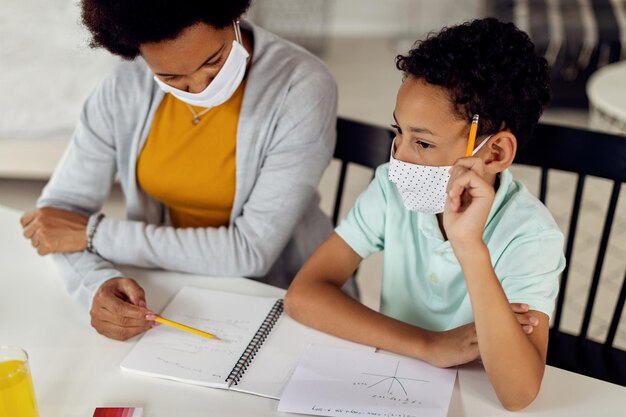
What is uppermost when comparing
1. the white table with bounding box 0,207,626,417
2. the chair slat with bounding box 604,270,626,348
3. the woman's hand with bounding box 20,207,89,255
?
the woman's hand with bounding box 20,207,89,255

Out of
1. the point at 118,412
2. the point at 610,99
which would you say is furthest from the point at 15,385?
the point at 610,99

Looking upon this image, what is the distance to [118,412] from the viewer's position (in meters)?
1.09

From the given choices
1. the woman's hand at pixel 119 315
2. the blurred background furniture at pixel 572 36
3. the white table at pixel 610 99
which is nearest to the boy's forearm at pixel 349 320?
the woman's hand at pixel 119 315

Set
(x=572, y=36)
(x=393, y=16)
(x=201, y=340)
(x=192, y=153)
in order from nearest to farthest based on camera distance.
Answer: (x=201, y=340) → (x=192, y=153) → (x=572, y=36) → (x=393, y=16)

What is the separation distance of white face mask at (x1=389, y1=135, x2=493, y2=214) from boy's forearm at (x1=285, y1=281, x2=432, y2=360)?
19 centimetres

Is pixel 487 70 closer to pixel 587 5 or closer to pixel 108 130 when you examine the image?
pixel 108 130

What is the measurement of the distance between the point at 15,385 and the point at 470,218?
0.62 m

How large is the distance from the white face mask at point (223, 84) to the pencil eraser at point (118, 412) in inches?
21.6

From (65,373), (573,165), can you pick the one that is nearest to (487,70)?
(573,165)

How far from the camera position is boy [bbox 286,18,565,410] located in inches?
42.3

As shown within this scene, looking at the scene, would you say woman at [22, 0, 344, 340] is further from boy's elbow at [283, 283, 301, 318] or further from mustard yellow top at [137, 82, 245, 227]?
boy's elbow at [283, 283, 301, 318]

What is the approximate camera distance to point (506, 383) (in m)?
1.08

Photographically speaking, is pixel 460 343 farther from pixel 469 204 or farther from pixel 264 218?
pixel 264 218

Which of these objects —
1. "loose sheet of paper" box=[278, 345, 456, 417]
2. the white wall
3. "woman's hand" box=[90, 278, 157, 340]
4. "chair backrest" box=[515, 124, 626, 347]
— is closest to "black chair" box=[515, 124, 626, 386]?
"chair backrest" box=[515, 124, 626, 347]
